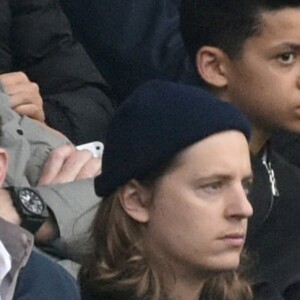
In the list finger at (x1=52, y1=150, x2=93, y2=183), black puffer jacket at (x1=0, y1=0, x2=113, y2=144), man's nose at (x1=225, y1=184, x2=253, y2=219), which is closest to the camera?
man's nose at (x1=225, y1=184, x2=253, y2=219)

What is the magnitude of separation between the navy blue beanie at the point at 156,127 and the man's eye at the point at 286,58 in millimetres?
484

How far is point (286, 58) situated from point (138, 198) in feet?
2.30

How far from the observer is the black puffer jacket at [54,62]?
14.8 feet

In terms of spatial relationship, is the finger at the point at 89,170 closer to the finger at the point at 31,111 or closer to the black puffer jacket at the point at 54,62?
the finger at the point at 31,111

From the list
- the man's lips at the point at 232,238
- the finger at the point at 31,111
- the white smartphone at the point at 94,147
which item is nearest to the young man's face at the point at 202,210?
the man's lips at the point at 232,238

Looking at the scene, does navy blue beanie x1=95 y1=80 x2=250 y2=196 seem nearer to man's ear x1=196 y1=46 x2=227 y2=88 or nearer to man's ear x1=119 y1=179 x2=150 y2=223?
man's ear x1=119 y1=179 x2=150 y2=223

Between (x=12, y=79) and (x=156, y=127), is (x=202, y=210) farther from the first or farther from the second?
(x=12, y=79)

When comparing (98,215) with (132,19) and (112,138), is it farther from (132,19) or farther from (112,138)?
(132,19)

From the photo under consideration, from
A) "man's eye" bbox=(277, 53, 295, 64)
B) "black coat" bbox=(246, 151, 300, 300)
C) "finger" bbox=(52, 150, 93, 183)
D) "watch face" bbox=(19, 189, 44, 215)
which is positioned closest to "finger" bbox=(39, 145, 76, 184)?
"finger" bbox=(52, 150, 93, 183)

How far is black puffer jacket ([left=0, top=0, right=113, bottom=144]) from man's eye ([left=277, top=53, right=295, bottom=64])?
89 centimetres

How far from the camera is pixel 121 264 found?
10.7 feet

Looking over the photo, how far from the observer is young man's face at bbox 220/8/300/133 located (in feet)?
12.4

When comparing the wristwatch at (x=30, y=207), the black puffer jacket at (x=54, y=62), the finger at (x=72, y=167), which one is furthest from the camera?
the black puffer jacket at (x=54, y=62)

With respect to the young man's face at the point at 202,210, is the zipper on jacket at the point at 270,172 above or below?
below
